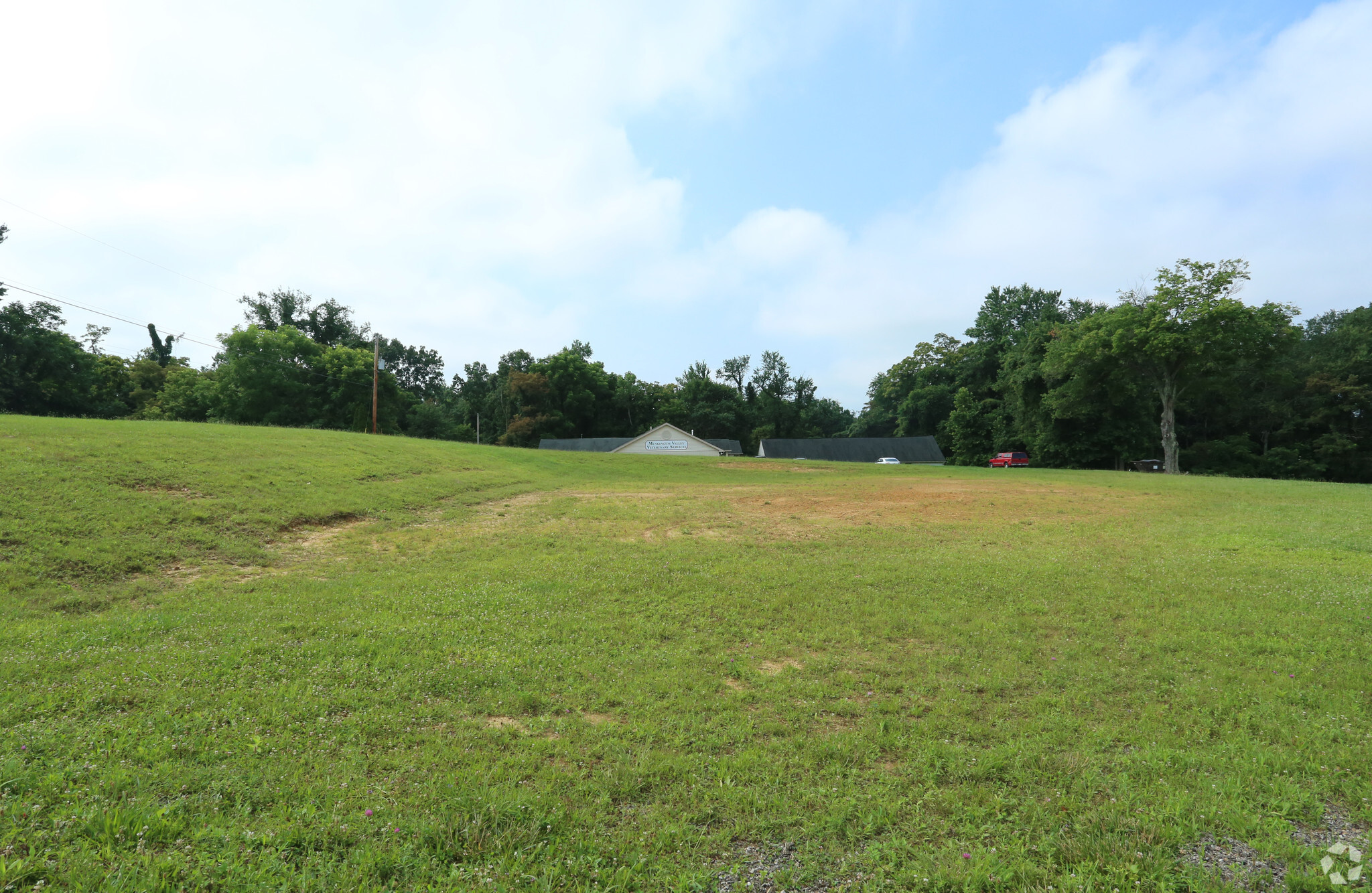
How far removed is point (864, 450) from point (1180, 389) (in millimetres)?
33520

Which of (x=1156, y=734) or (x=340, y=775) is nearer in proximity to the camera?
(x=340, y=775)

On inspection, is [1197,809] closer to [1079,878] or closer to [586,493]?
[1079,878]

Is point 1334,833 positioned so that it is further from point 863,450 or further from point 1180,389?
point 863,450

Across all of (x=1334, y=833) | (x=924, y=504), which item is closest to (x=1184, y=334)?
(x=924, y=504)

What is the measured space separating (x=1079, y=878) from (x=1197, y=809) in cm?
130

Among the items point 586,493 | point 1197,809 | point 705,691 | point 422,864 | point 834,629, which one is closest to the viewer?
point 422,864

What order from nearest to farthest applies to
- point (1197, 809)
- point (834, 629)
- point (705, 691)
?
point (1197, 809) < point (705, 691) < point (834, 629)

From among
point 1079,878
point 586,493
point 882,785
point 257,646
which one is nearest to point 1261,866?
point 1079,878

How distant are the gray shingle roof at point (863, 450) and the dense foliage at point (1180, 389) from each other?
2.78m

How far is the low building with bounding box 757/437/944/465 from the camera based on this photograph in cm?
6919

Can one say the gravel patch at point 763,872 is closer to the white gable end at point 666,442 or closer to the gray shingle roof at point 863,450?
the white gable end at point 666,442

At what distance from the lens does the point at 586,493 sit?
21.7 meters

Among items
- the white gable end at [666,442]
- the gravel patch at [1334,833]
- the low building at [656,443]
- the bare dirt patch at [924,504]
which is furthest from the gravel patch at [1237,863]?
the white gable end at [666,442]

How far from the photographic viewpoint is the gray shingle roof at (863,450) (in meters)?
69.2
